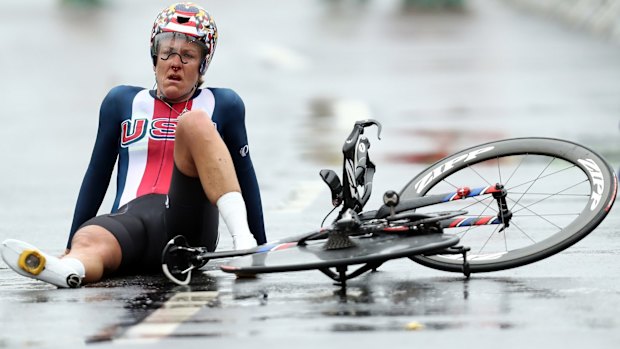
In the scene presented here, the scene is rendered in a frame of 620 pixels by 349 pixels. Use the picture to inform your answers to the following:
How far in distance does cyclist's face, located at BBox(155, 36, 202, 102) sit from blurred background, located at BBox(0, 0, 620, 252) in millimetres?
1763

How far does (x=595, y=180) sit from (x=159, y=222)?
2.10 m

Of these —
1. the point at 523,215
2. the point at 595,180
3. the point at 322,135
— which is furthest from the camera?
the point at 322,135

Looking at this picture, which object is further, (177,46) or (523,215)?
(523,215)

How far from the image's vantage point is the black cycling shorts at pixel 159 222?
782cm

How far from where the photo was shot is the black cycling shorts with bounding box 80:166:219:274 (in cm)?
782

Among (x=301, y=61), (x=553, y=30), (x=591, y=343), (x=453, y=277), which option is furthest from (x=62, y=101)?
(x=591, y=343)

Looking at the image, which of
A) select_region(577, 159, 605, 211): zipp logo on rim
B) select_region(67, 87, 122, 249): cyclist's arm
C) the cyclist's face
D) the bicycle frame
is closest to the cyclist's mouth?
the cyclist's face

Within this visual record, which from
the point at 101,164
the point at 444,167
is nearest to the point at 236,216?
the point at 101,164

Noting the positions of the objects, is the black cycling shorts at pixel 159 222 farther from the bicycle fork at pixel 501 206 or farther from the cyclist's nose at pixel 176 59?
the bicycle fork at pixel 501 206

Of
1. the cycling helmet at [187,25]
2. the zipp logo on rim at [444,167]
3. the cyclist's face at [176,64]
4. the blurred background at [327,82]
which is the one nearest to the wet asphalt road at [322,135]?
the blurred background at [327,82]

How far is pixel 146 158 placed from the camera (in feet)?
28.0

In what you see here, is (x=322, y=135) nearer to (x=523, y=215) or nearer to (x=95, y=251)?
(x=523, y=215)

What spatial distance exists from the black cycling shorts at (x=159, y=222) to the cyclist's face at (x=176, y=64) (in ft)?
1.83

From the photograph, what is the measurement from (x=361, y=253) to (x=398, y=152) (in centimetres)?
775
